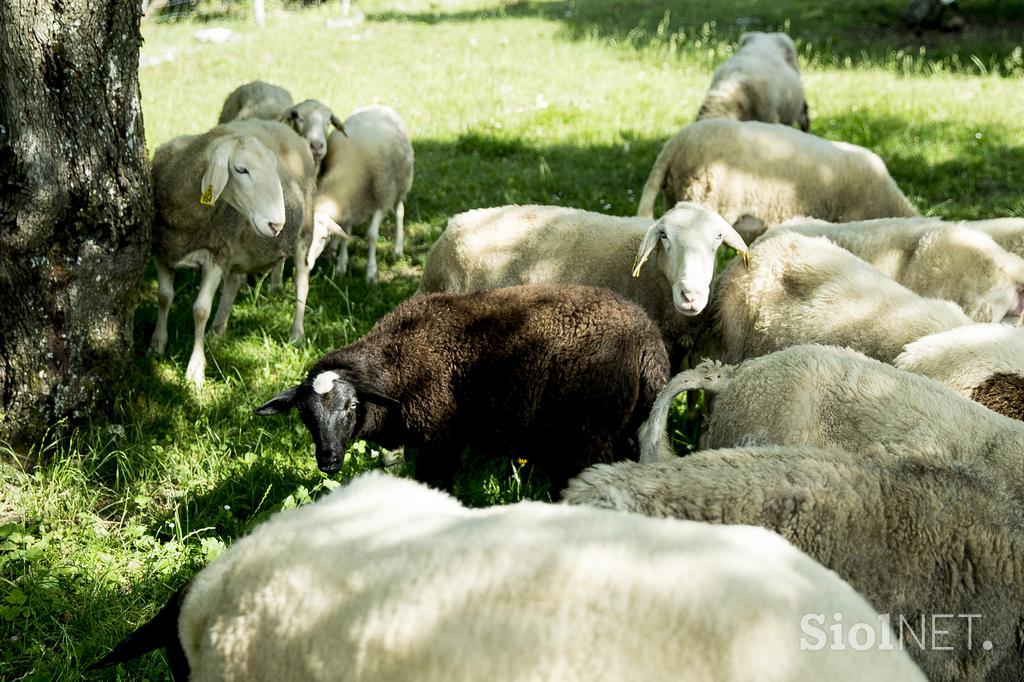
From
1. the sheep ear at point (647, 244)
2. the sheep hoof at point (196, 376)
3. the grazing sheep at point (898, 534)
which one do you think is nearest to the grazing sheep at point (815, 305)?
the sheep ear at point (647, 244)

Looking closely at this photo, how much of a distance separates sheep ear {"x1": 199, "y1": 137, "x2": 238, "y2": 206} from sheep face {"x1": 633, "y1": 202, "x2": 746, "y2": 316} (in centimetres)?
235

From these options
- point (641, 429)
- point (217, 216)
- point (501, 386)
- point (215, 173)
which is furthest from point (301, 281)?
point (641, 429)

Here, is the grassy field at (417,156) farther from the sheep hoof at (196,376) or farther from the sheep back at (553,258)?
the sheep back at (553,258)

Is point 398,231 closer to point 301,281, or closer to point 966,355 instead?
point 301,281

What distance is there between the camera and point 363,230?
8414 millimetres

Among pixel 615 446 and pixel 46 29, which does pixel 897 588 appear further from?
pixel 46 29

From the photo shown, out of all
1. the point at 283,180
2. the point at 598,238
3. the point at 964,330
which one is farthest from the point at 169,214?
the point at 964,330

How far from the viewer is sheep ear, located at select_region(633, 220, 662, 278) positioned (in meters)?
4.69

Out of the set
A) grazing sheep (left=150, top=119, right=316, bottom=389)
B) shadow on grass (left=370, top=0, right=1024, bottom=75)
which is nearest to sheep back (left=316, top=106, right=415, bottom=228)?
grazing sheep (left=150, top=119, right=316, bottom=389)

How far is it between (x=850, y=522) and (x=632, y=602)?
109cm

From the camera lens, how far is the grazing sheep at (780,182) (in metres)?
6.41

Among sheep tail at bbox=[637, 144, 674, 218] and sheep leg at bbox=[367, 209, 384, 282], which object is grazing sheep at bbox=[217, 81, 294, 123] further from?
sheep tail at bbox=[637, 144, 674, 218]

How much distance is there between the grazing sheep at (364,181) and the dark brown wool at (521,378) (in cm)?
303

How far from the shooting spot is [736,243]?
4746 millimetres
